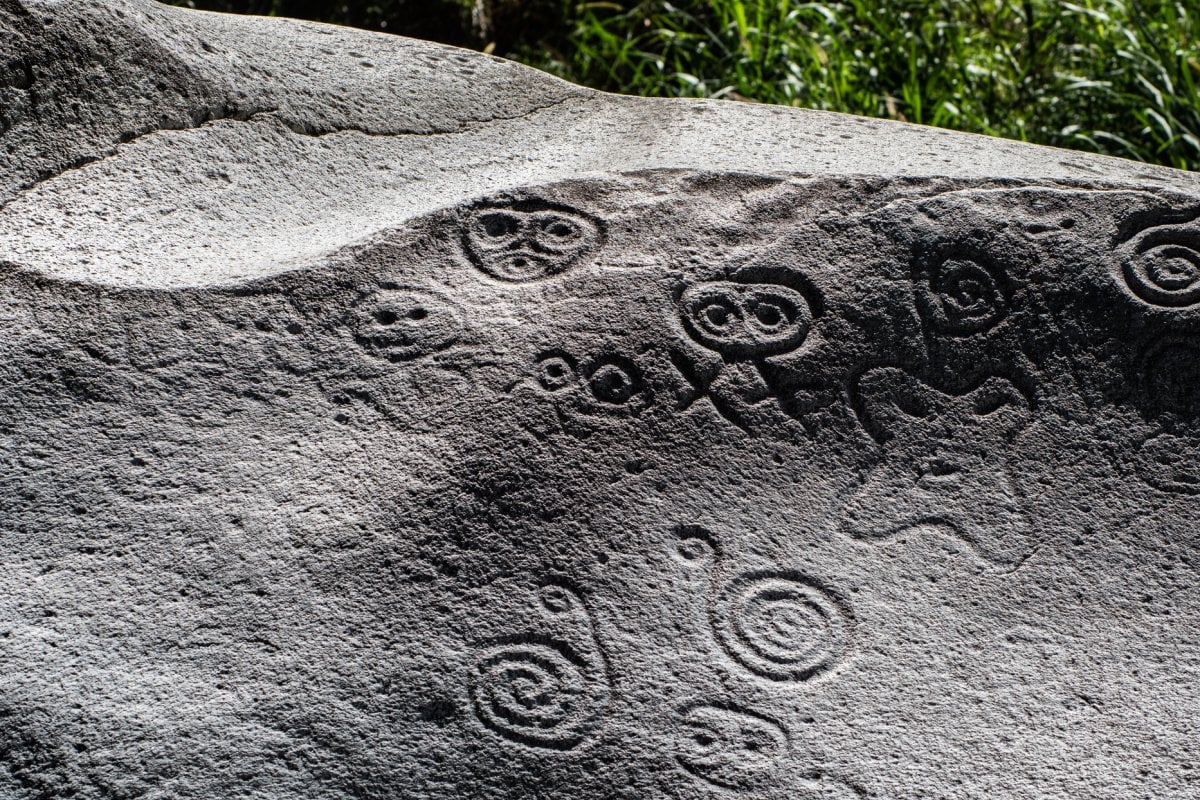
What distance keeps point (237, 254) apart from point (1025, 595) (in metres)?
0.99

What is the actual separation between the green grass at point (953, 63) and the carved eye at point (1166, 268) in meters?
1.39

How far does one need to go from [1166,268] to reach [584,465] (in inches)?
28.5

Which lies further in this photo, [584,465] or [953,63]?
[953,63]

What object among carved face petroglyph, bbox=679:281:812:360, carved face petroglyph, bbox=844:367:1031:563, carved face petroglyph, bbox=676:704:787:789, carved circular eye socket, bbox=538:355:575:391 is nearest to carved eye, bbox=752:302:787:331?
carved face petroglyph, bbox=679:281:812:360

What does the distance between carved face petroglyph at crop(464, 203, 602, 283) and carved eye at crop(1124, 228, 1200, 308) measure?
2.08 feet

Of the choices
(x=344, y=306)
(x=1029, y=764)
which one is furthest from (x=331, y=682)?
(x=1029, y=764)

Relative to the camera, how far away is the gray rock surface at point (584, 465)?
1.30 metres

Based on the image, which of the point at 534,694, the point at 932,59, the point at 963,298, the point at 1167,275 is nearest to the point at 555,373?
the point at 534,694

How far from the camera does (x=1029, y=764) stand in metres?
1.31

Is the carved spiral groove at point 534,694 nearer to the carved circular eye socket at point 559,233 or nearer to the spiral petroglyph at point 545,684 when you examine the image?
the spiral petroglyph at point 545,684

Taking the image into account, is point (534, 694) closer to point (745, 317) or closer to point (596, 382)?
point (596, 382)

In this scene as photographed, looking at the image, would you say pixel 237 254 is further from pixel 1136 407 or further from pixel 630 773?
pixel 1136 407

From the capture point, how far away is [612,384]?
149 cm

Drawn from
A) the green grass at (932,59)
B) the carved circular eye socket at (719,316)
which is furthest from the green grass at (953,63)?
the carved circular eye socket at (719,316)
